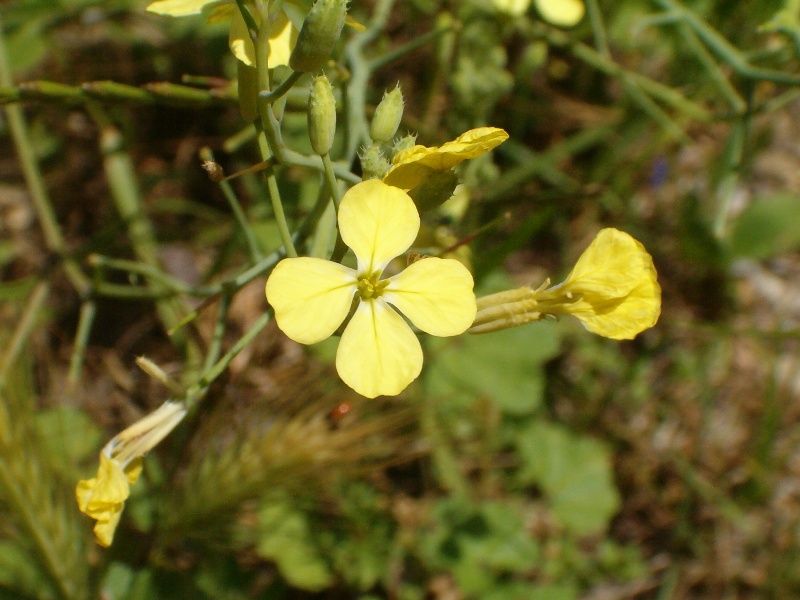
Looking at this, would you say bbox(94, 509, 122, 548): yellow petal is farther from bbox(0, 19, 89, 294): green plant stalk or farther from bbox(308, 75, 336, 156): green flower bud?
bbox(0, 19, 89, 294): green plant stalk

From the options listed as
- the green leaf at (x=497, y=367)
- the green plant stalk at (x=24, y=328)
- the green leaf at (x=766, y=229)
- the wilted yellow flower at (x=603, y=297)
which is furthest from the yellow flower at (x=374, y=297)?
the green leaf at (x=766, y=229)

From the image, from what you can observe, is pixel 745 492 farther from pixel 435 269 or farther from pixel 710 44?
pixel 435 269

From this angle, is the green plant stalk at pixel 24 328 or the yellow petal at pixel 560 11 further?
the yellow petal at pixel 560 11

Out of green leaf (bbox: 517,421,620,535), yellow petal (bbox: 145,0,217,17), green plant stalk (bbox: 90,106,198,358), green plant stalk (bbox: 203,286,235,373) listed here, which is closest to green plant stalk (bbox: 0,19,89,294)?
green plant stalk (bbox: 90,106,198,358)

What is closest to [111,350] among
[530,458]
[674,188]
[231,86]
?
[231,86]

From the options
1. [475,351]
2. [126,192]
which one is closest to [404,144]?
[475,351]

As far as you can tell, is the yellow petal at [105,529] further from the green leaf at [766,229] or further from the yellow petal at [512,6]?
the green leaf at [766,229]
